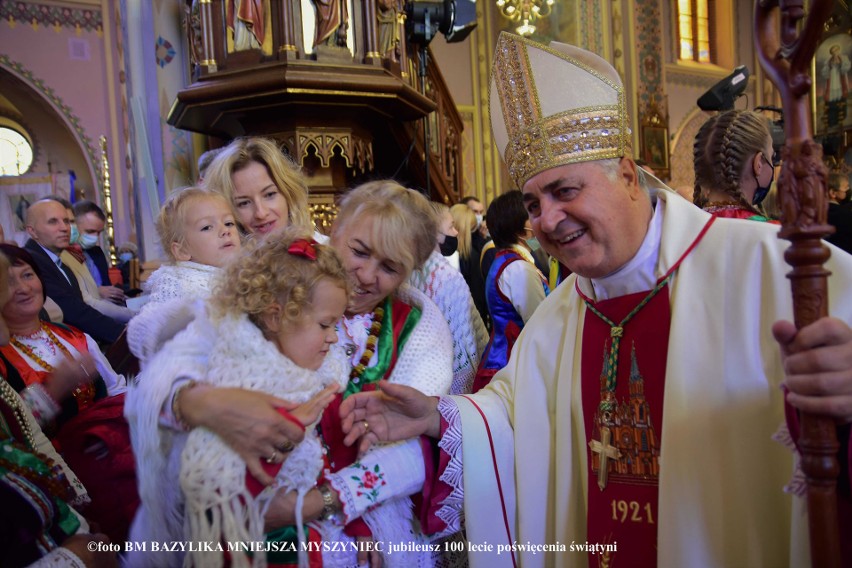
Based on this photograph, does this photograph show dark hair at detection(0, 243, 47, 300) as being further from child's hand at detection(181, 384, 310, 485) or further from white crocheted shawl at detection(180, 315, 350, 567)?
child's hand at detection(181, 384, 310, 485)

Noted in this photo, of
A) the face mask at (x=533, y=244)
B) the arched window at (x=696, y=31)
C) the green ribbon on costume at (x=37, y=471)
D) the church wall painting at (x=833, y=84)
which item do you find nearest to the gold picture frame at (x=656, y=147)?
the arched window at (x=696, y=31)

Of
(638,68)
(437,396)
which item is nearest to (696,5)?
(638,68)

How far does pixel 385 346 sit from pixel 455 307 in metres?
0.57

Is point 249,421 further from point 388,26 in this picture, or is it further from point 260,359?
point 388,26

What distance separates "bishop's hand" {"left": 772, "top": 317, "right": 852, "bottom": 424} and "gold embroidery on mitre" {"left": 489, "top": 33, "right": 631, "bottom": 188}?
34.4 inches

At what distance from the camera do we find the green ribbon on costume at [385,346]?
197cm

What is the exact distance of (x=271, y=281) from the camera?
1.63 meters

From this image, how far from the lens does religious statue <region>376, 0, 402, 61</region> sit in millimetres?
4152

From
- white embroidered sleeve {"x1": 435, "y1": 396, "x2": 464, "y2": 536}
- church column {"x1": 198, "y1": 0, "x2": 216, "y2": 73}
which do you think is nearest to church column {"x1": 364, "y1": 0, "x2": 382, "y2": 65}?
church column {"x1": 198, "y1": 0, "x2": 216, "y2": 73}

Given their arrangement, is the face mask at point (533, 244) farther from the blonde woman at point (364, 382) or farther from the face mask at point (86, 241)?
the face mask at point (86, 241)

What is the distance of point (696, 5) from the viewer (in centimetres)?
1422

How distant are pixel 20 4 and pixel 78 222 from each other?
726 centimetres

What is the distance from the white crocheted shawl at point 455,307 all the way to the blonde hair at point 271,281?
0.80 meters

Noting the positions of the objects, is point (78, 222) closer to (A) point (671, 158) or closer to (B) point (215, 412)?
(B) point (215, 412)
